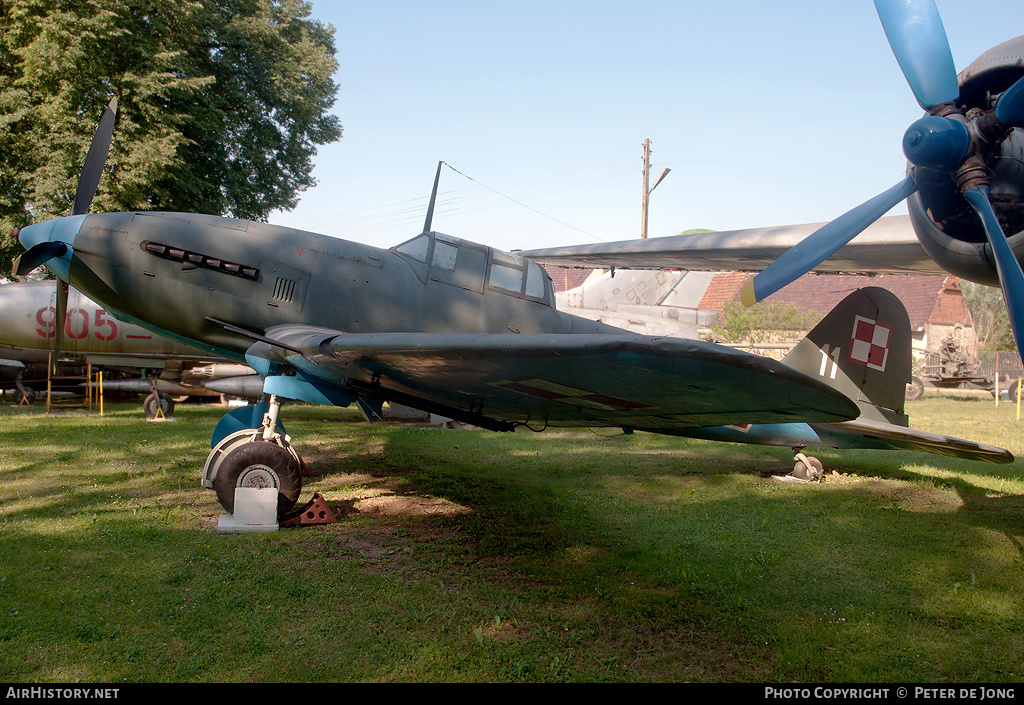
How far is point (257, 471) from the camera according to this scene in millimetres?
5316

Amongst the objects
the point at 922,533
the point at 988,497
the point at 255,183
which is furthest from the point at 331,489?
the point at 255,183

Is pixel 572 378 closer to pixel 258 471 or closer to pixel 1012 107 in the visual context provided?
pixel 258 471

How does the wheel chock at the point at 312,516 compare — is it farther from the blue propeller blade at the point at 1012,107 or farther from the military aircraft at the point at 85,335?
the military aircraft at the point at 85,335

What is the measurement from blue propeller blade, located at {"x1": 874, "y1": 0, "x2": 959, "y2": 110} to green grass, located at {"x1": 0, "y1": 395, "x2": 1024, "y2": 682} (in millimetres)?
4139

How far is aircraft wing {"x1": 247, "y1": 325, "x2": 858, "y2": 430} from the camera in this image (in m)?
2.45

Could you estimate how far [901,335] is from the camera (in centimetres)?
662

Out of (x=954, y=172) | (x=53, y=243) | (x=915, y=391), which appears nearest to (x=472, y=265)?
(x=53, y=243)

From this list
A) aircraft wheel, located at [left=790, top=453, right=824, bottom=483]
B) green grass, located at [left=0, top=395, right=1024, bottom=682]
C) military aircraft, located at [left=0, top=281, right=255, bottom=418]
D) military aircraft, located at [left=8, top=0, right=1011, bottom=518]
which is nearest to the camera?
green grass, located at [left=0, top=395, right=1024, bottom=682]

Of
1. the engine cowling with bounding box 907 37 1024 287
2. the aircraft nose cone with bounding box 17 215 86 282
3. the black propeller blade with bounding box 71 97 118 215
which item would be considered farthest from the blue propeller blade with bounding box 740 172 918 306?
the black propeller blade with bounding box 71 97 118 215

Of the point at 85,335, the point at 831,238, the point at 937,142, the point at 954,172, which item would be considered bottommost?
the point at 85,335

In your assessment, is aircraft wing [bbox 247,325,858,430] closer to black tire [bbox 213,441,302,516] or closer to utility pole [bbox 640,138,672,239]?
black tire [bbox 213,441,302,516]

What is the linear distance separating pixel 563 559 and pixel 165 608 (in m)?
2.77

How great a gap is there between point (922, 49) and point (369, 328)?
19.2ft

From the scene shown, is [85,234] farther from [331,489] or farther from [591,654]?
[591,654]
